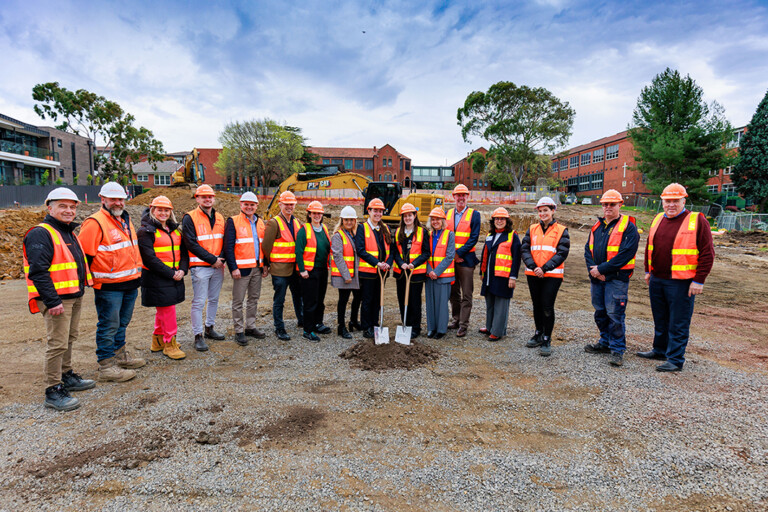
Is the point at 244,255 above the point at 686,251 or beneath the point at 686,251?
beneath

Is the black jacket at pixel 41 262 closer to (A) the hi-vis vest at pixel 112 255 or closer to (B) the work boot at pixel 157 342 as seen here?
(A) the hi-vis vest at pixel 112 255

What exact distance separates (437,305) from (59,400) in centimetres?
477

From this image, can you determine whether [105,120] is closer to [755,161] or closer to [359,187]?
[359,187]

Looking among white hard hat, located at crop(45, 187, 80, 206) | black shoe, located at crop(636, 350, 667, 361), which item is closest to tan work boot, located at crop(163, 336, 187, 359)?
white hard hat, located at crop(45, 187, 80, 206)

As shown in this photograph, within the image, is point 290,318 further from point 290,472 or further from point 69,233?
point 290,472

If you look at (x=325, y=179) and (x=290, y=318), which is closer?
(x=290, y=318)

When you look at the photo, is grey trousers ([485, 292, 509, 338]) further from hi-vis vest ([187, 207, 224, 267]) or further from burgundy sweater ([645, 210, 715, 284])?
hi-vis vest ([187, 207, 224, 267])

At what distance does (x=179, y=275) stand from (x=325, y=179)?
40.5 ft

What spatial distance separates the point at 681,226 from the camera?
4859 mm

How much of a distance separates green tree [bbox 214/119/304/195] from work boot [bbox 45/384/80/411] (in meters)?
42.9

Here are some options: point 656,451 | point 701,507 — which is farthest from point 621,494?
point 656,451

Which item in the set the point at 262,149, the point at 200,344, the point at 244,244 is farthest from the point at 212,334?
the point at 262,149

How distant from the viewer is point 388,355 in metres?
5.24

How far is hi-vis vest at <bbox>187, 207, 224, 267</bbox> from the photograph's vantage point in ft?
18.1
